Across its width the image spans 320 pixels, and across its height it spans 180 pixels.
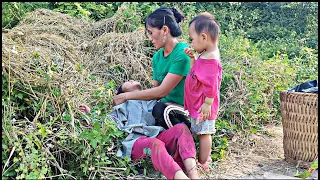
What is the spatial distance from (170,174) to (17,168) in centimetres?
93

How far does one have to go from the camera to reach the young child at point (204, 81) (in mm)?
3164

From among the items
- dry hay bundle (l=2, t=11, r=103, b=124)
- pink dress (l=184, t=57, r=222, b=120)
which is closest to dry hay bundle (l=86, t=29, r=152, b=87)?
dry hay bundle (l=2, t=11, r=103, b=124)

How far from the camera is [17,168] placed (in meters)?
2.91

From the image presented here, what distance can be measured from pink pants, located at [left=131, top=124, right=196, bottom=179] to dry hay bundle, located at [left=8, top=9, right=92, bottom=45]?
229cm

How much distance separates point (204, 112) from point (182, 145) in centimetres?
27

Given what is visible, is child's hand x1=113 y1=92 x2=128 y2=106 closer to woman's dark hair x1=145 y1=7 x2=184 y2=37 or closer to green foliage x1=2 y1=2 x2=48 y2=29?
woman's dark hair x1=145 y1=7 x2=184 y2=37

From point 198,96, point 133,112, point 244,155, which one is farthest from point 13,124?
point 244,155

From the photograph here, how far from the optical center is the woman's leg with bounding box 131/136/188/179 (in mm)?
2937

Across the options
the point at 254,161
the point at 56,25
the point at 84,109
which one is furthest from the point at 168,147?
the point at 56,25

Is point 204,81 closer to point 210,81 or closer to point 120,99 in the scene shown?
point 210,81

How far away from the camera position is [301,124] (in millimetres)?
3586

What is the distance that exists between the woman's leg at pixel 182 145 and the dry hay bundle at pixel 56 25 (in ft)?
7.57

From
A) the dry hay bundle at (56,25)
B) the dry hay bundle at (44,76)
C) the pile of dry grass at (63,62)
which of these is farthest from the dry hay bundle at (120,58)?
the dry hay bundle at (44,76)

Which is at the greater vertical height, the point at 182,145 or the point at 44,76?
the point at 44,76
